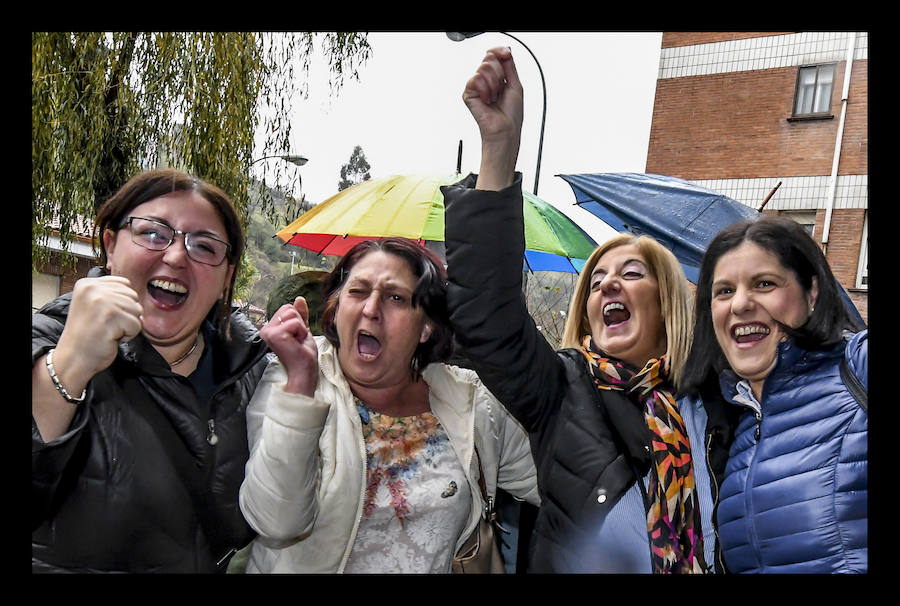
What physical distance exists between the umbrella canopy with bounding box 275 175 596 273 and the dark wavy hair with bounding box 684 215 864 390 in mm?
1324

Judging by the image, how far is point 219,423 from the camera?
1750 millimetres

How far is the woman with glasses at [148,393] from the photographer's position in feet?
4.91

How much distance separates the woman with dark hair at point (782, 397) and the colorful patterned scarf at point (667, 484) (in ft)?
0.26

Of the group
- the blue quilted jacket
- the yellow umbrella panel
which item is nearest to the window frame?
the yellow umbrella panel

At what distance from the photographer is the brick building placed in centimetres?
848

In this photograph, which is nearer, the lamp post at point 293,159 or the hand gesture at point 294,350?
the hand gesture at point 294,350

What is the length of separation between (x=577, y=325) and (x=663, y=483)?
2.04ft

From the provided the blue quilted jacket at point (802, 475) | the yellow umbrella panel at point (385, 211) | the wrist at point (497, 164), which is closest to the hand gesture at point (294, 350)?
the wrist at point (497, 164)

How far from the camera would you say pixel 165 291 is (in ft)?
5.85

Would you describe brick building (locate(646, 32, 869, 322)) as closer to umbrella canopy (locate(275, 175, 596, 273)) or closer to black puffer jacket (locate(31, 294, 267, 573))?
umbrella canopy (locate(275, 175, 596, 273))

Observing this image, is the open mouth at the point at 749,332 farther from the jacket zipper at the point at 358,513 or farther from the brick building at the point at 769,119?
the brick building at the point at 769,119

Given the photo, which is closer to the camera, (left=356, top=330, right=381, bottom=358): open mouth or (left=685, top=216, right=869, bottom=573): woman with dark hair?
(left=685, top=216, right=869, bottom=573): woman with dark hair

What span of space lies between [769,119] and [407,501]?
9.04 metres
